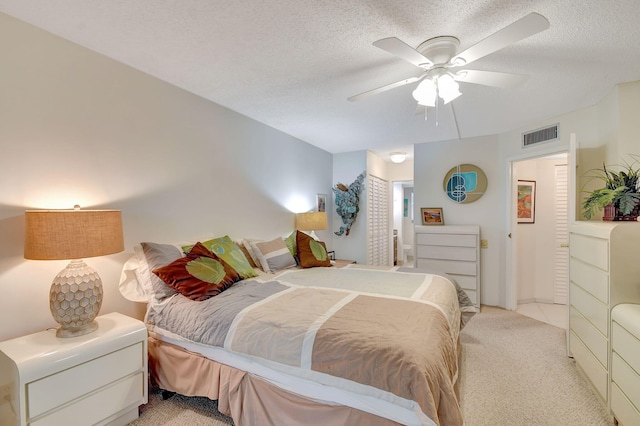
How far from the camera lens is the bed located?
120cm

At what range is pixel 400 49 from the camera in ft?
4.89

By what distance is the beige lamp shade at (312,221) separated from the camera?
382cm

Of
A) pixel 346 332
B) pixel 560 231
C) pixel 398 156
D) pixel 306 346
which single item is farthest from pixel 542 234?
pixel 306 346

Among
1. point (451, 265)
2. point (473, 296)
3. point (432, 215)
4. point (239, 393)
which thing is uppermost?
point (432, 215)

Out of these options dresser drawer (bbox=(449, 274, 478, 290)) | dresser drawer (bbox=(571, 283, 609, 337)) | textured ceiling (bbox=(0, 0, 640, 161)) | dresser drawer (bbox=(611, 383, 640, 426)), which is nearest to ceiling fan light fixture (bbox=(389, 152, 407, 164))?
textured ceiling (bbox=(0, 0, 640, 161))

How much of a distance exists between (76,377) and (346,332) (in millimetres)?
1399

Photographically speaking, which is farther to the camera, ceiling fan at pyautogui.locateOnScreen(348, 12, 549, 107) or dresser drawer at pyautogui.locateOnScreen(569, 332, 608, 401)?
dresser drawer at pyautogui.locateOnScreen(569, 332, 608, 401)

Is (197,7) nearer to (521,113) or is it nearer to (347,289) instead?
(347,289)

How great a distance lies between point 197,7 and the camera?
4.85ft

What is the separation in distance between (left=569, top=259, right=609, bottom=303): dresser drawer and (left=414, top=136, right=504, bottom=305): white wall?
156 cm

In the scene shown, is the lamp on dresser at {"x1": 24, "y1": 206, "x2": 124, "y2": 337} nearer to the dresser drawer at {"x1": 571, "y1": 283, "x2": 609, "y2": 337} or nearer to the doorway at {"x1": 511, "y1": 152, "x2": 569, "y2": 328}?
the dresser drawer at {"x1": 571, "y1": 283, "x2": 609, "y2": 337}

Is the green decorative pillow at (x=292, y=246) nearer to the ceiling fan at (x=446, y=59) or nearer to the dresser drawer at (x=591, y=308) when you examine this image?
the ceiling fan at (x=446, y=59)

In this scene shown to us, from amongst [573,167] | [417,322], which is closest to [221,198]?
[417,322]

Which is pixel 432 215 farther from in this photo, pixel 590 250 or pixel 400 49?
pixel 400 49
